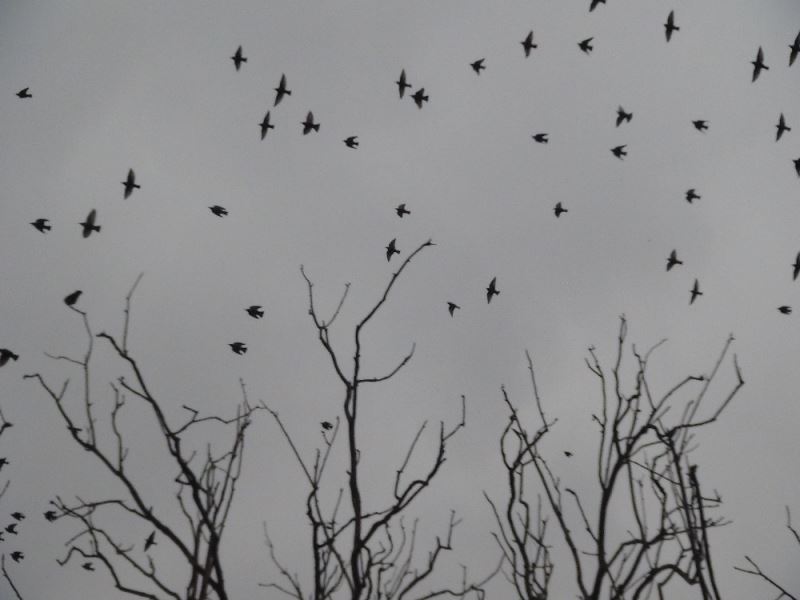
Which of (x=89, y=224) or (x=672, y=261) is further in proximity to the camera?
(x=672, y=261)

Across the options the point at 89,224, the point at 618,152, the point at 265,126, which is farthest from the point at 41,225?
the point at 618,152

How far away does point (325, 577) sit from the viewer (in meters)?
3.69

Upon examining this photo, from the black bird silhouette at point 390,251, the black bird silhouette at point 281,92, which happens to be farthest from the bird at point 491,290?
the black bird silhouette at point 281,92

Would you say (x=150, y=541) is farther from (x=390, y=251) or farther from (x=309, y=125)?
(x=309, y=125)

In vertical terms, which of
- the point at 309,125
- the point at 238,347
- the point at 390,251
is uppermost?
the point at 309,125

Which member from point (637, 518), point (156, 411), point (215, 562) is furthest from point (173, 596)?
point (637, 518)

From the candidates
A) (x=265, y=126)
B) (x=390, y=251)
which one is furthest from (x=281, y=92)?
(x=390, y=251)

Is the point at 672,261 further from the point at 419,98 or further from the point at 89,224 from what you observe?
the point at 89,224

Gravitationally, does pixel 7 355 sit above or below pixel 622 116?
below

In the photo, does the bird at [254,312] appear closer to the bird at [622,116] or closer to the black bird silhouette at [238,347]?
the black bird silhouette at [238,347]

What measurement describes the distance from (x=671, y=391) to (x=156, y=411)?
3.05 m

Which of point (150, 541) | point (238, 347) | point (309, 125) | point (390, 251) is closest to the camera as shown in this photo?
point (150, 541)

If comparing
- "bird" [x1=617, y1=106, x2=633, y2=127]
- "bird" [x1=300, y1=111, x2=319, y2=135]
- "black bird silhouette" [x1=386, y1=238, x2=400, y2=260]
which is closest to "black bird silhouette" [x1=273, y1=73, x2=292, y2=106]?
"bird" [x1=300, y1=111, x2=319, y2=135]

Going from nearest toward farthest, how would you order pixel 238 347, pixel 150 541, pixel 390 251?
1. pixel 150 541
2. pixel 238 347
3. pixel 390 251
